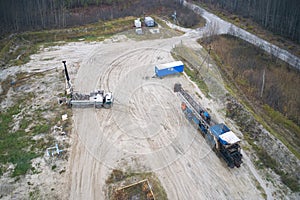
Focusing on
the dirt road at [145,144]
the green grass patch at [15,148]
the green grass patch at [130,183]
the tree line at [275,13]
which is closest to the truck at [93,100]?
the dirt road at [145,144]

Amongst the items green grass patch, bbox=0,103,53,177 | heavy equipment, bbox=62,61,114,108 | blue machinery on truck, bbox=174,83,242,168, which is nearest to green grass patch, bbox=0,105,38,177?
green grass patch, bbox=0,103,53,177

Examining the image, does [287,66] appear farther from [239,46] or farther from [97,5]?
[97,5]

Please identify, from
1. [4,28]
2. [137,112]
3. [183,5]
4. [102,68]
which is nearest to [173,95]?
[137,112]

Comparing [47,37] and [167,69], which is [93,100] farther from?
[47,37]

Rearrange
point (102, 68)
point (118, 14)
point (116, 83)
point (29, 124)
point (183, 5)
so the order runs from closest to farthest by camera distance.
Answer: point (29, 124), point (116, 83), point (102, 68), point (118, 14), point (183, 5)

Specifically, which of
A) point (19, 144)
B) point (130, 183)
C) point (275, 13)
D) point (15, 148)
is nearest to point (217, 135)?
point (130, 183)

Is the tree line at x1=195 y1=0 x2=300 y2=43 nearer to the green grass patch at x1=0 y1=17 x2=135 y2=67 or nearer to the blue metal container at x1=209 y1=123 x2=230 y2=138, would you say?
the green grass patch at x1=0 y1=17 x2=135 y2=67

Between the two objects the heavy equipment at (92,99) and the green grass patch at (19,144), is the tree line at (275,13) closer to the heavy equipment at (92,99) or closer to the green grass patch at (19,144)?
the heavy equipment at (92,99)
